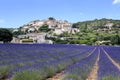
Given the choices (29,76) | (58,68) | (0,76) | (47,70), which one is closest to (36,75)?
(29,76)

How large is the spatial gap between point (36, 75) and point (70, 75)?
1392 mm

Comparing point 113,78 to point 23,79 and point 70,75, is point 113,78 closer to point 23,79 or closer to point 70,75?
point 70,75

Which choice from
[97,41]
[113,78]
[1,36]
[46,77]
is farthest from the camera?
[97,41]

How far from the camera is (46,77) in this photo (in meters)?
14.9

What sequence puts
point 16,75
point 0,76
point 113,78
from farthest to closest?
point 0,76, point 16,75, point 113,78

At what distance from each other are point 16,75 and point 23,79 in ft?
0.97

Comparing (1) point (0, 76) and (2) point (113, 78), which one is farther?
(1) point (0, 76)

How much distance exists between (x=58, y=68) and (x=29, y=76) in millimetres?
6698

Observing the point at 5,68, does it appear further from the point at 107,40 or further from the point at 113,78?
the point at 107,40

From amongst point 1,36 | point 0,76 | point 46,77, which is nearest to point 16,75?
point 0,76

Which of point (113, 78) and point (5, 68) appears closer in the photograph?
point (113, 78)

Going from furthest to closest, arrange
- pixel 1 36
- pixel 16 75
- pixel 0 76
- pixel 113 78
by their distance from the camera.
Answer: pixel 1 36
pixel 0 76
pixel 16 75
pixel 113 78

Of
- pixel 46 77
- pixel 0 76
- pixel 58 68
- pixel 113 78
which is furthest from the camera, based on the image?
pixel 58 68

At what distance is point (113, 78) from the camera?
10.6m
